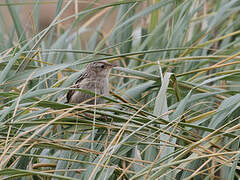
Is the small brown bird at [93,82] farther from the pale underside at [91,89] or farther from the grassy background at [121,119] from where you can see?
the grassy background at [121,119]

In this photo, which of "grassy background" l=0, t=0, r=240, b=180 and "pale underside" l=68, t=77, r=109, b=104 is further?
"pale underside" l=68, t=77, r=109, b=104

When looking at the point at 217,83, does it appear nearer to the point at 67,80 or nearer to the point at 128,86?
the point at 128,86

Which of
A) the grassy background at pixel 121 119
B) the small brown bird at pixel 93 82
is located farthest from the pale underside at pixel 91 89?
the grassy background at pixel 121 119

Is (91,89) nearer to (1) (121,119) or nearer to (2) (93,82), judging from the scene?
(2) (93,82)

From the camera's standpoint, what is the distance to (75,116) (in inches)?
103

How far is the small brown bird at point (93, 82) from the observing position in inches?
144

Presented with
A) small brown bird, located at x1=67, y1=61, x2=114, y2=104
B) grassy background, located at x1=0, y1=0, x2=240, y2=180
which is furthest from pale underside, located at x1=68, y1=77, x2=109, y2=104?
grassy background, located at x1=0, y1=0, x2=240, y2=180

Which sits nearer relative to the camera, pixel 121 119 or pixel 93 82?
pixel 121 119

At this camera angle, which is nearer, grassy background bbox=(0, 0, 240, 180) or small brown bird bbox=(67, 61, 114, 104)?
grassy background bbox=(0, 0, 240, 180)

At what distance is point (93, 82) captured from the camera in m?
3.77

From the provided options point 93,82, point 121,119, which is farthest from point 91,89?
point 121,119

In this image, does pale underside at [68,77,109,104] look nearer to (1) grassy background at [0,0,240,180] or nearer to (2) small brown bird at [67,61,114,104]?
(2) small brown bird at [67,61,114,104]

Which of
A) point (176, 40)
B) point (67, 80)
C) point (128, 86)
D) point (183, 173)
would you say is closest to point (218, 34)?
point (176, 40)

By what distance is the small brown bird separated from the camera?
367 cm
